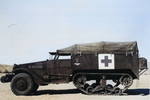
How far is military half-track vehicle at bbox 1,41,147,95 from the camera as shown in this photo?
490 inches

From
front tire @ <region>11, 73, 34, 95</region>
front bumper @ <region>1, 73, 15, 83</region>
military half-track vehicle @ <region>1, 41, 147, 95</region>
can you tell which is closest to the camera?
military half-track vehicle @ <region>1, 41, 147, 95</region>

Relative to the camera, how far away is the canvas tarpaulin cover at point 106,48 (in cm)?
1253

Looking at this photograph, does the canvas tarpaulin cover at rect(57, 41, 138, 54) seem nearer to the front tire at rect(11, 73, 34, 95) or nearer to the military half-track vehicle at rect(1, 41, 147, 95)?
the military half-track vehicle at rect(1, 41, 147, 95)

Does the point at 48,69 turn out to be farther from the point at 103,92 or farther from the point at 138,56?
the point at 138,56

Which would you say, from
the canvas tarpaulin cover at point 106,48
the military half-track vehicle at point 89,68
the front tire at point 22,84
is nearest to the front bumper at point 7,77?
the military half-track vehicle at point 89,68

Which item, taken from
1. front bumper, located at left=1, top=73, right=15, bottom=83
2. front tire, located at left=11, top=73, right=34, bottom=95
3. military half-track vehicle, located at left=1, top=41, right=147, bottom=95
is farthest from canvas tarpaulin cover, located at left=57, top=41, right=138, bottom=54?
front bumper, located at left=1, top=73, right=15, bottom=83

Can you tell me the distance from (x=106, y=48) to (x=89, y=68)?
1.46 m

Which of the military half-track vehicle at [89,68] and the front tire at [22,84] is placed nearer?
the military half-track vehicle at [89,68]

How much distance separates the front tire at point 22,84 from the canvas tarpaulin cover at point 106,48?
2905mm

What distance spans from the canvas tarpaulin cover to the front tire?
290cm

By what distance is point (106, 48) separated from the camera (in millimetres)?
12547

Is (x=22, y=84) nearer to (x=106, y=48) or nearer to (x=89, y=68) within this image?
(x=89, y=68)

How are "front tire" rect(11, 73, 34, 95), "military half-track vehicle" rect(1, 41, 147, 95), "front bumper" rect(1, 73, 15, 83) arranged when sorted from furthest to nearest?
1. "front bumper" rect(1, 73, 15, 83)
2. "front tire" rect(11, 73, 34, 95)
3. "military half-track vehicle" rect(1, 41, 147, 95)

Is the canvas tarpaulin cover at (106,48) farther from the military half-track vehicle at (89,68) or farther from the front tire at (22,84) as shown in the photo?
the front tire at (22,84)
